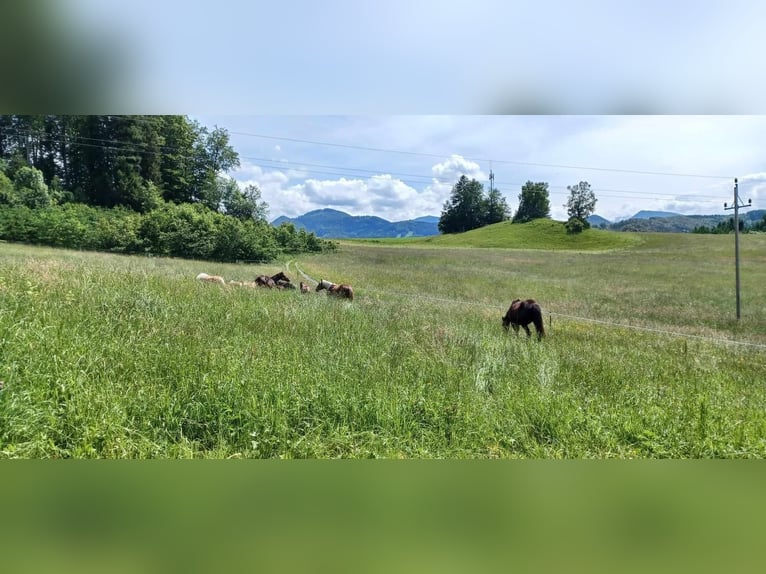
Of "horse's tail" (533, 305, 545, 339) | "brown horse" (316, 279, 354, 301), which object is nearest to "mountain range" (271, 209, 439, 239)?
"brown horse" (316, 279, 354, 301)

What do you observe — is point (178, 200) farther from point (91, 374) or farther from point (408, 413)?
point (408, 413)

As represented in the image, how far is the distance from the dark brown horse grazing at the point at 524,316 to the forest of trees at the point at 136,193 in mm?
2634

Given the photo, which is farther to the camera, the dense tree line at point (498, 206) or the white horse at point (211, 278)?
the white horse at point (211, 278)

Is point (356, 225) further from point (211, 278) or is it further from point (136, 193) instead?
point (136, 193)

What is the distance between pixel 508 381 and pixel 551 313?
A: 214 cm

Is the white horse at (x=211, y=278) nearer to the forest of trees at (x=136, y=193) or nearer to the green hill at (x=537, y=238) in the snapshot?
the forest of trees at (x=136, y=193)

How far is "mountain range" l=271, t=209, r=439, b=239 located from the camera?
4.95 meters

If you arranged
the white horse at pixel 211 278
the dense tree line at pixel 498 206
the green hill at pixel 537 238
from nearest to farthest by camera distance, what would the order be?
the dense tree line at pixel 498 206 < the green hill at pixel 537 238 < the white horse at pixel 211 278

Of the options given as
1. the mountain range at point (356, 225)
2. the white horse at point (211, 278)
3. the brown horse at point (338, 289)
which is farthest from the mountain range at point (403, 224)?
the white horse at point (211, 278)

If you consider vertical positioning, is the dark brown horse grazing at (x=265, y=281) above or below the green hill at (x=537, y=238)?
below

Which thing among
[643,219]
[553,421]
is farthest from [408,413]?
[643,219]

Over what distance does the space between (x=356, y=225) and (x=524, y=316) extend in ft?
8.07

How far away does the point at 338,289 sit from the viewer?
18.3ft

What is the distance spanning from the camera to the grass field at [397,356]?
2482 millimetres
